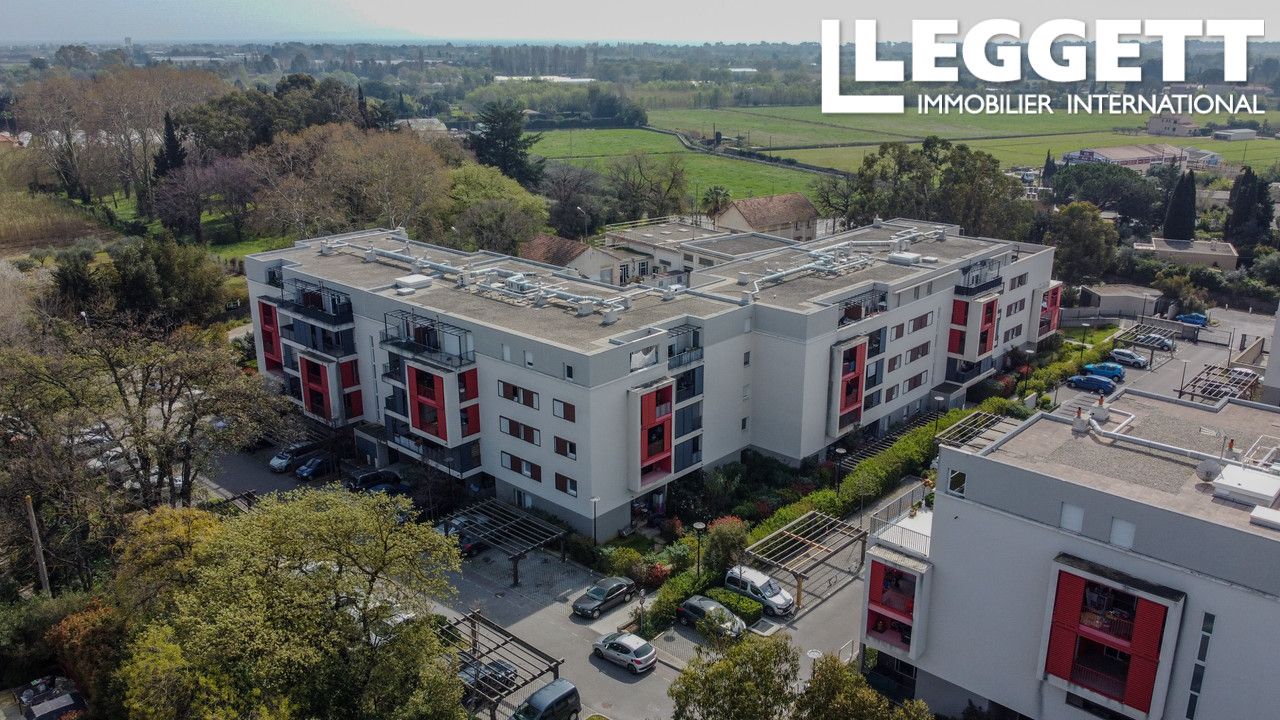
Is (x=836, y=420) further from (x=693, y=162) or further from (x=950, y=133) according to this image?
(x=950, y=133)

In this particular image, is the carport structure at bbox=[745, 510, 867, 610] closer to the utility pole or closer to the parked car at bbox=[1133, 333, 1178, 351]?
the utility pole

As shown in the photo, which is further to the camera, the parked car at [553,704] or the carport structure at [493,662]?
the carport structure at [493,662]

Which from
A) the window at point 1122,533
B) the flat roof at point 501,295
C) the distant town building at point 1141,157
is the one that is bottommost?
the distant town building at point 1141,157

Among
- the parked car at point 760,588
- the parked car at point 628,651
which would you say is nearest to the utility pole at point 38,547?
the parked car at point 628,651

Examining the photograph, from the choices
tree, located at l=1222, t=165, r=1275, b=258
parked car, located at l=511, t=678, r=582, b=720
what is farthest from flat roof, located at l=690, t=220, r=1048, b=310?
tree, located at l=1222, t=165, r=1275, b=258

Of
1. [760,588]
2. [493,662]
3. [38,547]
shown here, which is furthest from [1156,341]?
[38,547]

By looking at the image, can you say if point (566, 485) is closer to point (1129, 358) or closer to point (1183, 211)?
point (1129, 358)

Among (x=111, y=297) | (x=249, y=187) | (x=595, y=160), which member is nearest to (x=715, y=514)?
(x=111, y=297)

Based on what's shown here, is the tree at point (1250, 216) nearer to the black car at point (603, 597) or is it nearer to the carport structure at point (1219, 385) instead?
the carport structure at point (1219, 385)
